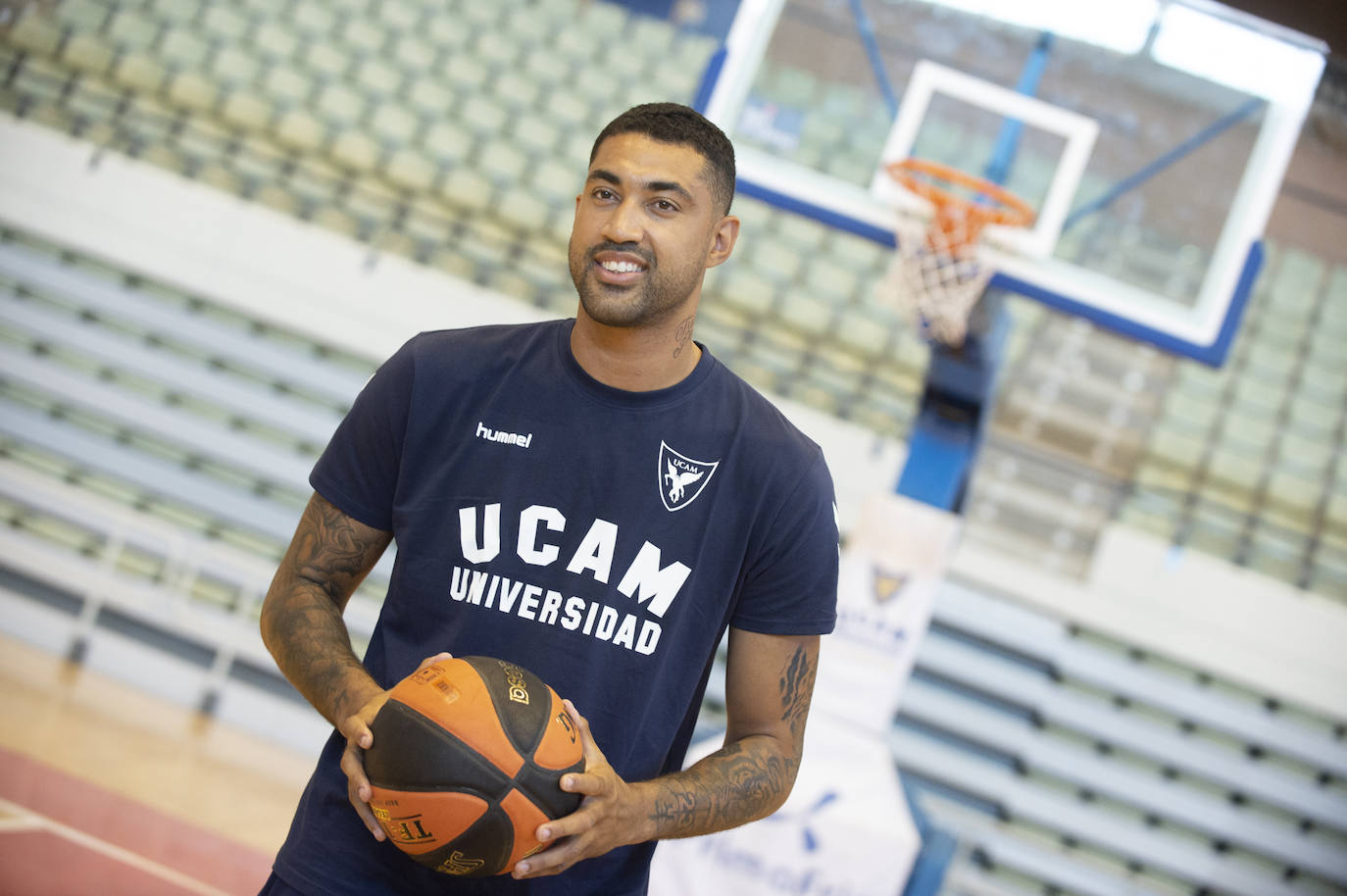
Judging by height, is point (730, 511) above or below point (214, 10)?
below

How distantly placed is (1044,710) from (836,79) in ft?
9.86

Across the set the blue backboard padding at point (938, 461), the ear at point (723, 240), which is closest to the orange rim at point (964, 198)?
the blue backboard padding at point (938, 461)

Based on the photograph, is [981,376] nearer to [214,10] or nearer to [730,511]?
[730,511]

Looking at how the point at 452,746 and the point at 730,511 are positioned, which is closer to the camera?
the point at 452,746

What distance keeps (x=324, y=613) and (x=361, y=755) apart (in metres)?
0.25

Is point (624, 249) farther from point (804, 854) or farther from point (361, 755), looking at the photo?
point (804, 854)

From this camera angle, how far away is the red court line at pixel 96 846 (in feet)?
10.4

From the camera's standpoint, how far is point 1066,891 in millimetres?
5199

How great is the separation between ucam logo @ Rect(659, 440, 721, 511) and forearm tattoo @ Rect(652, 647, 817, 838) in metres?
0.25

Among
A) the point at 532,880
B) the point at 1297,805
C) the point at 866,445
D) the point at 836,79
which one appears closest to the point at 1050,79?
the point at 836,79

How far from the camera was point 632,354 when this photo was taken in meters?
1.41

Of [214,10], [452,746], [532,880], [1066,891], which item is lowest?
[1066,891]

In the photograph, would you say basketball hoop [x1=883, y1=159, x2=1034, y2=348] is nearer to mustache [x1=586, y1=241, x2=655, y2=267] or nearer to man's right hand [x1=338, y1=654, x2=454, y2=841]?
mustache [x1=586, y1=241, x2=655, y2=267]

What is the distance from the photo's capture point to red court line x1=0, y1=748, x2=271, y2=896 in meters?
3.18
